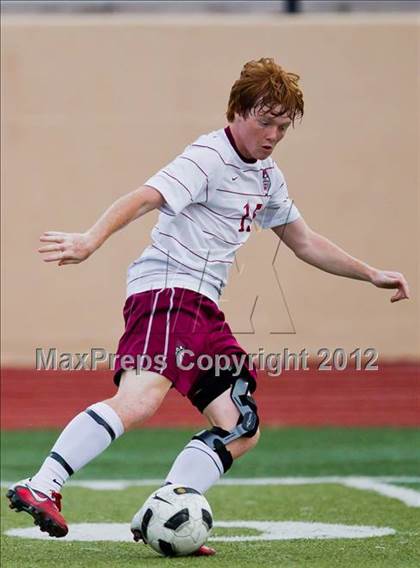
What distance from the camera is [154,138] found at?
12.2 meters

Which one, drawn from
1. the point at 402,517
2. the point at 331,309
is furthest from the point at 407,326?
the point at 402,517

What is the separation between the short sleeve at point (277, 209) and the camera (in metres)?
4.64

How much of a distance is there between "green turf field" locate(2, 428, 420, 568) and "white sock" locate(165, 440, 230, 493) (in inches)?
10.0

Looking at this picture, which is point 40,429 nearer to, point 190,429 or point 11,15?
point 190,429

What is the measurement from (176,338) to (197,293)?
0.65 feet

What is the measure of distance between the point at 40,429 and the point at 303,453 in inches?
98.6

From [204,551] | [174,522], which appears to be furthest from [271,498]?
[174,522]

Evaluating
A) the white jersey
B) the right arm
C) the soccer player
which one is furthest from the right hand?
the white jersey

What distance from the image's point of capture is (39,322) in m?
12.2

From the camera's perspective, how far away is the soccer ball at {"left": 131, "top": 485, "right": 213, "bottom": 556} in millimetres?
4191

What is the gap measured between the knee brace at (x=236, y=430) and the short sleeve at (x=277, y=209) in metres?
0.68

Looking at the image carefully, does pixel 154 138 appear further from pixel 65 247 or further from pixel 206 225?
pixel 65 247

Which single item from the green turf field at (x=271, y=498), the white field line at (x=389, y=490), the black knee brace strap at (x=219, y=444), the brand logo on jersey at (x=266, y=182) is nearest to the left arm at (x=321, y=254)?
the brand logo on jersey at (x=266, y=182)

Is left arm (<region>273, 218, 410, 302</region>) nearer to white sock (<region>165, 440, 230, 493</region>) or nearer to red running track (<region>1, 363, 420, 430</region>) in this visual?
white sock (<region>165, 440, 230, 493</region>)
